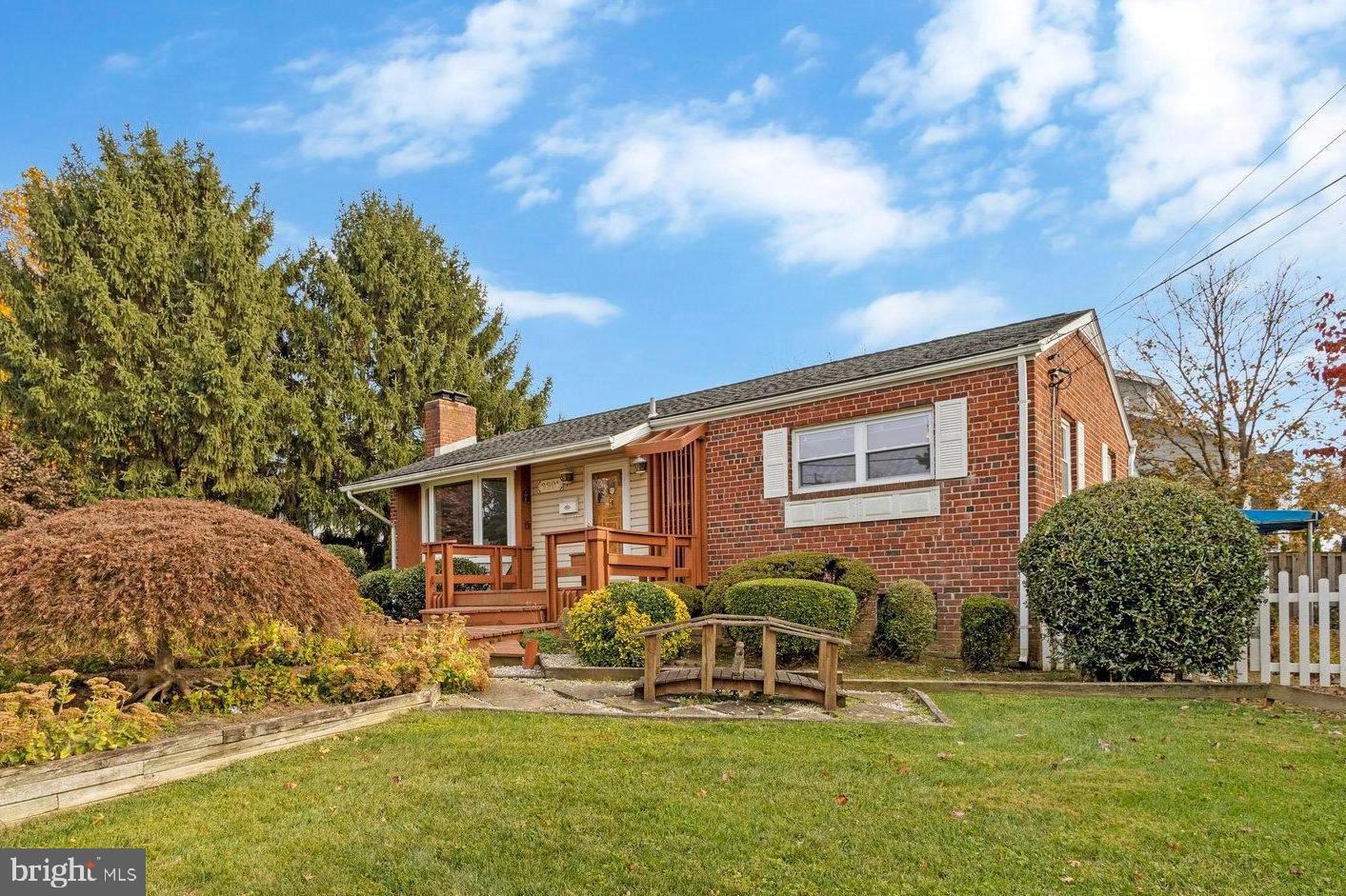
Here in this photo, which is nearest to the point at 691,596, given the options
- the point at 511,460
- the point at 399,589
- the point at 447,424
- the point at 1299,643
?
the point at 511,460

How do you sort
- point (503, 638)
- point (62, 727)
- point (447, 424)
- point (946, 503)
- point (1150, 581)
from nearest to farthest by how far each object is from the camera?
point (62, 727)
point (1150, 581)
point (946, 503)
point (503, 638)
point (447, 424)

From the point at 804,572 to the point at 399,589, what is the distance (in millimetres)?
7998

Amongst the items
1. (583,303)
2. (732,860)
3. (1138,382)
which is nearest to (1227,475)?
(1138,382)

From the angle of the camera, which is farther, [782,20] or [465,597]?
[465,597]

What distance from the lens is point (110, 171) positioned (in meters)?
20.0

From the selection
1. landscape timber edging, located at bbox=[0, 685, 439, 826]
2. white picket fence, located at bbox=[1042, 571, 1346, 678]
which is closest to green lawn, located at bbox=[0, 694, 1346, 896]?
landscape timber edging, located at bbox=[0, 685, 439, 826]

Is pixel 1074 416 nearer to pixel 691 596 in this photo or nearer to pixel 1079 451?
pixel 1079 451

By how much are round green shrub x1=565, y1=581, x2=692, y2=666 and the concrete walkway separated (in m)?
0.92

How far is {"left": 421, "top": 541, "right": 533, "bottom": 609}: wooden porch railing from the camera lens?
1345 centimetres

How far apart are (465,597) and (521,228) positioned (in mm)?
6881

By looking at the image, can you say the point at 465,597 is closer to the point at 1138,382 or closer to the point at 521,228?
the point at 521,228

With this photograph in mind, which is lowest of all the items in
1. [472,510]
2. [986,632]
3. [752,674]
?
[986,632]

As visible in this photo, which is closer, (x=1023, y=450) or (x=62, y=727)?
Result: (x=62, y=727)

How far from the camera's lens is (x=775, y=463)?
12.4m
